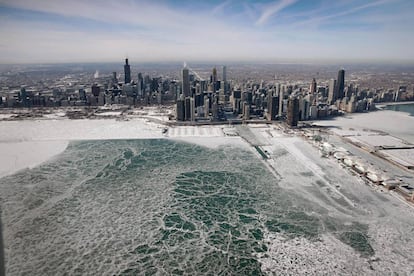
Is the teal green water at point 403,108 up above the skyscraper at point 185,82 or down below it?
below

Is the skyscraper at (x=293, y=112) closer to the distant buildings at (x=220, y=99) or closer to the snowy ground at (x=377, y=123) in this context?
the distant buildings at (x=220, y=99)

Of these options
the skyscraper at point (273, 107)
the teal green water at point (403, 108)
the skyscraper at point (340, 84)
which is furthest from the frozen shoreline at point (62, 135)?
the teal green water at point (403, 108)

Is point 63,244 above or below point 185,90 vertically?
below

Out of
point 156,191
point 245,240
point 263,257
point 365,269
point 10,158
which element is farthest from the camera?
point 10,158

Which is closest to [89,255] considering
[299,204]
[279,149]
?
[299,204]

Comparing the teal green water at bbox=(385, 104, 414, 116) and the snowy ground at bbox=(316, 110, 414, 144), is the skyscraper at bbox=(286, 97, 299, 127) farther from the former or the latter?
the teal green water at bbox=(385, 104, 414, 116)

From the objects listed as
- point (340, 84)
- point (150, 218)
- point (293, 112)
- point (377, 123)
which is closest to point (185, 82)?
Result: point (293, 112)

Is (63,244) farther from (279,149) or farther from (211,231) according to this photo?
(279,149)

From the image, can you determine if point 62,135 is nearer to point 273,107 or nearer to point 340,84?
point 273,107

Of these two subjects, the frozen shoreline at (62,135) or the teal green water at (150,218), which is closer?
the teal green water at (150,218)
